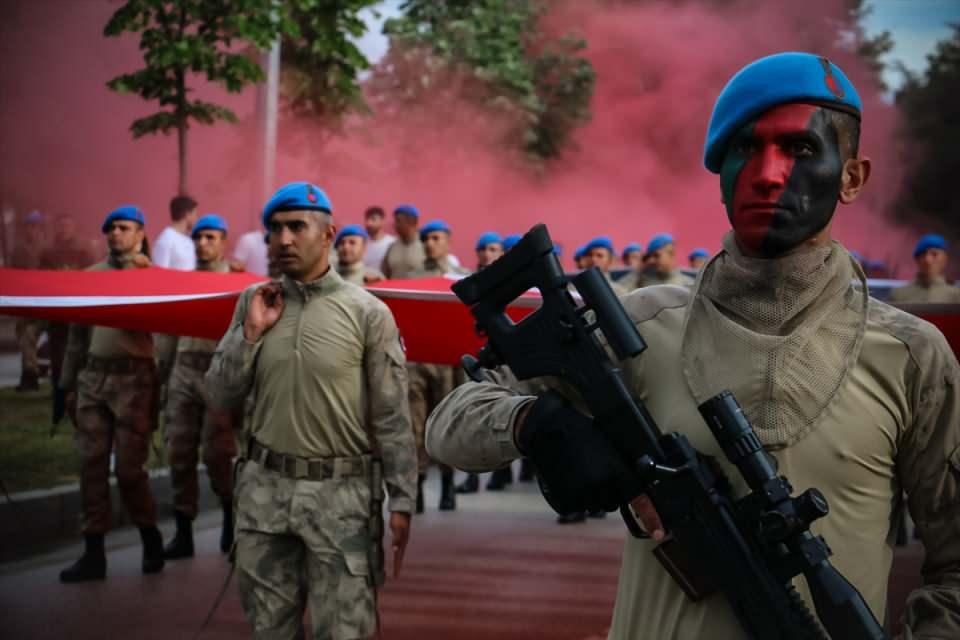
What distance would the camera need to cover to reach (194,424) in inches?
346

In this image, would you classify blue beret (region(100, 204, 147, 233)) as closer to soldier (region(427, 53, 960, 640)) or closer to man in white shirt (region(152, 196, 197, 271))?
man in white shirt (region(152, 196, 197, 271))

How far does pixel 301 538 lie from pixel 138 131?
11.2 metres

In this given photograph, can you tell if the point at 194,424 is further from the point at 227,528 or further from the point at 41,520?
the point at 41,520

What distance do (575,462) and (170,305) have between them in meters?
4.75

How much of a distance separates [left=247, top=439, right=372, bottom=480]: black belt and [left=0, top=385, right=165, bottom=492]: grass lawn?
4741 millimetres

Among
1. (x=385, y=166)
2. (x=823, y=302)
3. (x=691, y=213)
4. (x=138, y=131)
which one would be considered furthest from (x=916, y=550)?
(x=691, y=213)

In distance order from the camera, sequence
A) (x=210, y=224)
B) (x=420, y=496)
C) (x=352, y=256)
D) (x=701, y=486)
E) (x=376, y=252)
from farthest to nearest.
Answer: (x=376, y=252) → (x=352, y=256) → (x=420, y=496) → (x=210, y=224) → (x=701, y=486)

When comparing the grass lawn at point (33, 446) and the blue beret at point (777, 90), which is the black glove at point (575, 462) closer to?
the blue beret at point (777, 90)

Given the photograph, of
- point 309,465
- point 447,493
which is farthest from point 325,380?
point 447,493

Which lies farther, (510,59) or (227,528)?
(510,59)

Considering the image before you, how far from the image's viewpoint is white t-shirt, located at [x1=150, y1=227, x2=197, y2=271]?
11.5 metres

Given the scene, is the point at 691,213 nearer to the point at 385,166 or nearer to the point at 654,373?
the point at 385,166

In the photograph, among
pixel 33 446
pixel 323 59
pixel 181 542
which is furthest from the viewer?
pixel 323 59

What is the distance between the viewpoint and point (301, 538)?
4.98m
